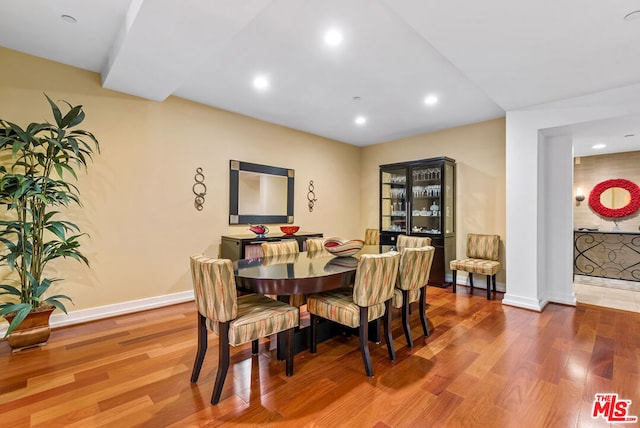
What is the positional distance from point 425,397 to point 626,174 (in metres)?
6.35

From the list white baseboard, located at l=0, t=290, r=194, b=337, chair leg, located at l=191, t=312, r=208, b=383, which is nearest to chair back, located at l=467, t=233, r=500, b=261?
chair leg, located at l=191, t=312, r=208, b=383

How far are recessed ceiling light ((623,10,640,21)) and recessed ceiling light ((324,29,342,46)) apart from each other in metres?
2.00

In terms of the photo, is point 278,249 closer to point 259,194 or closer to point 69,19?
point 259,194

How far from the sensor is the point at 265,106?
165 inches

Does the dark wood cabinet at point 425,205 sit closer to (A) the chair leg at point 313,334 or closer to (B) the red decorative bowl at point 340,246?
(B) the red decorative bowl at point 340,246

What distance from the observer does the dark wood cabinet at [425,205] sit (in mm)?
4812

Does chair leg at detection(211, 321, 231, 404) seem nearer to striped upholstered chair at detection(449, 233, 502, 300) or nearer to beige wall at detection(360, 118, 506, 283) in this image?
striped upholstered chair at detection(449, 233, 502, 300)

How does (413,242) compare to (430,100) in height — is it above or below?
below

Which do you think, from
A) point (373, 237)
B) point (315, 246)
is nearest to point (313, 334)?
point (315, 246)

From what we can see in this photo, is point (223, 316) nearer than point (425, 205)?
Yes

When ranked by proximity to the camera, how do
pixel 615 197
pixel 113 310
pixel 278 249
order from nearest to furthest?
pixel 278 249 → pixel 113 310 → pixel 615 197

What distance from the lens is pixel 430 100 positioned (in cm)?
391

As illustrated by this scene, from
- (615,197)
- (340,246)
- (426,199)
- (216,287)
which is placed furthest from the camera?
(615,197)

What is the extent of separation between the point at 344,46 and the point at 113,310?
3.76 m
